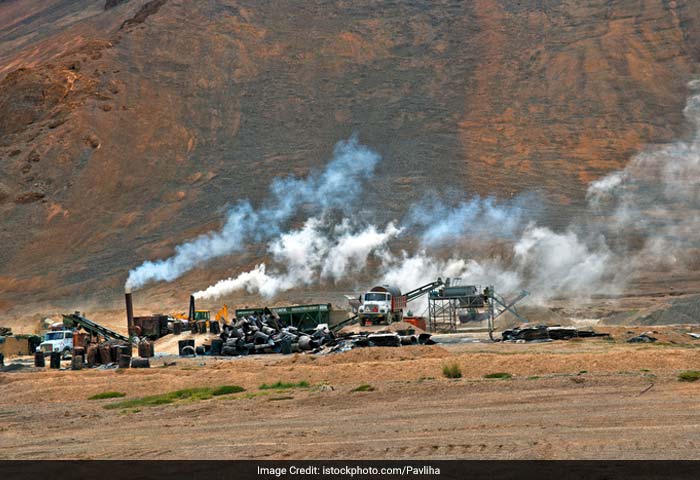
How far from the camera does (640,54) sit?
97500mm

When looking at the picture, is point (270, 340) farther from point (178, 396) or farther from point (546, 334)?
point (178, 396)

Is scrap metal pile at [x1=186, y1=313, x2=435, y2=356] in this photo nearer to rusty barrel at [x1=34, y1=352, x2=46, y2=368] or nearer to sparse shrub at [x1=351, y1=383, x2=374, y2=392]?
rusty barrel at [x1=34, y1=352, x2=46, y2=368]

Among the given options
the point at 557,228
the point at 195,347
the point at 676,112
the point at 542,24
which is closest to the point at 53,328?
the point at 195,347

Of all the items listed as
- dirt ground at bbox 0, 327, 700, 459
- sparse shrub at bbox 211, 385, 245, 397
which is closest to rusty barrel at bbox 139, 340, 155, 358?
dirt ground at bbox 0, 327, 700, 459

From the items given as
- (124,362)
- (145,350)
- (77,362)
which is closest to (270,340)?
(145,350)

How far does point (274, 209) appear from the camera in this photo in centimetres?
8244

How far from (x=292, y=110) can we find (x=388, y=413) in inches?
3066

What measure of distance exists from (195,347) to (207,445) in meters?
31.0

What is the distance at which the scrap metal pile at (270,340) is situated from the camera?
137 feet

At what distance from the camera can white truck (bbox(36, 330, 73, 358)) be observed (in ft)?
156

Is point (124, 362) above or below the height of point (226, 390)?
above

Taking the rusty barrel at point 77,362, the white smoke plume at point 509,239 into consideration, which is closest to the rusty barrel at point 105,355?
the rusty barrel at point 77,362

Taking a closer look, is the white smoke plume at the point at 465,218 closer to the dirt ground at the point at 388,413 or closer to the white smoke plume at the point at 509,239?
the white smoke plume at the point at 509,239

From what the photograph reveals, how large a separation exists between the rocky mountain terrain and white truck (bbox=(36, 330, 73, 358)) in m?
26.6
